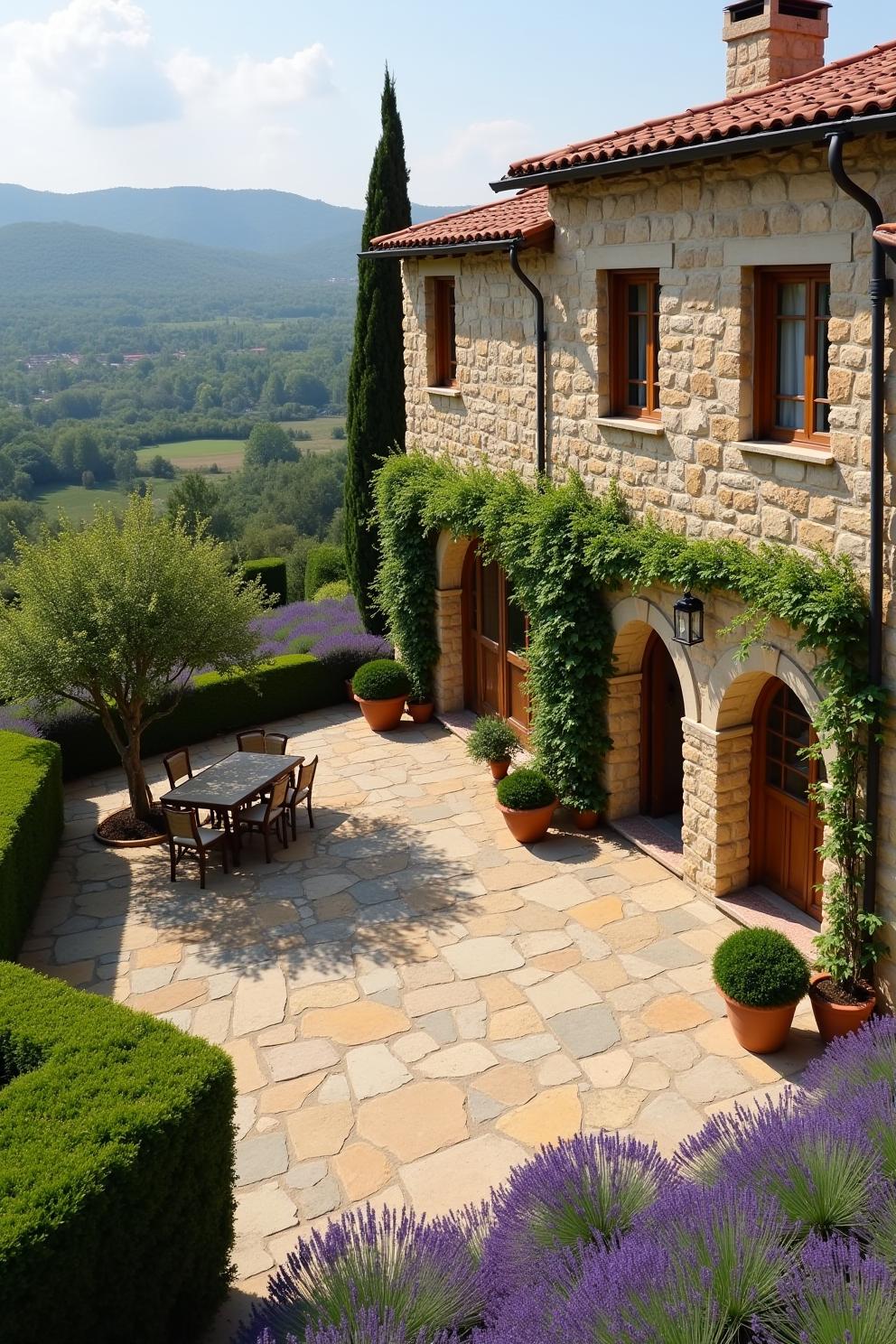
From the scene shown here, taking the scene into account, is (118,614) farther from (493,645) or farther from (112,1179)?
(112,1179)

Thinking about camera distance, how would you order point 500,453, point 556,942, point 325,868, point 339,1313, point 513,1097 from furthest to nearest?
point 500,453 → point 325,868 → point 556,942 → point 513,1097 → point 339,1313

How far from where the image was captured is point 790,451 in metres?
9.11

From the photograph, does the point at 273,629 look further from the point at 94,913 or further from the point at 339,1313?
the point at 339,1313

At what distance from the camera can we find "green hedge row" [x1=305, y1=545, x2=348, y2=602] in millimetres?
29987

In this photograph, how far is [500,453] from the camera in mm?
14156

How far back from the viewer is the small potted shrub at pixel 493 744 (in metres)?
14.2

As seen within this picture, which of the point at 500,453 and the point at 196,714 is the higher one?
the point at 500,453

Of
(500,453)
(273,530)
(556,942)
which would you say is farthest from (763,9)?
(273,530)

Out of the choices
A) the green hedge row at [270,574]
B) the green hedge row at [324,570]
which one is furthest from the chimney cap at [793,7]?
the green hedge row at [324,570]

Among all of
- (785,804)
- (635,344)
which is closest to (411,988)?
(785,804)

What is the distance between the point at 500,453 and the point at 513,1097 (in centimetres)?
788

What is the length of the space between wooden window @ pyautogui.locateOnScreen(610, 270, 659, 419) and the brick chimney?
2415 millimetres

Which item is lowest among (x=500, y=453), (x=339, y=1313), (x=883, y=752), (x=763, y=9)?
(x=339, y=1313)

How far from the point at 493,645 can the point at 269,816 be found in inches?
183
